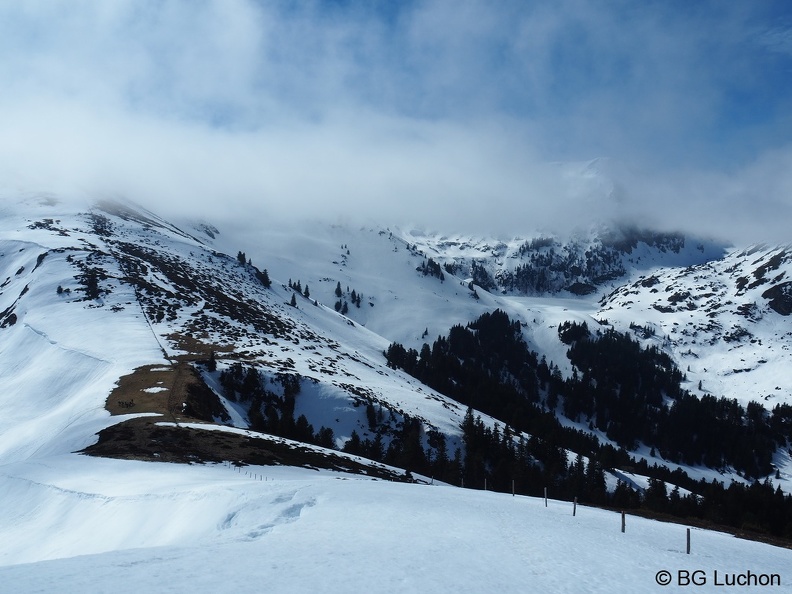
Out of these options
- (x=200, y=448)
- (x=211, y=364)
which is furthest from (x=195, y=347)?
(x=200, y=448)

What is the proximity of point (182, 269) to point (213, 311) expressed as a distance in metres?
38.8

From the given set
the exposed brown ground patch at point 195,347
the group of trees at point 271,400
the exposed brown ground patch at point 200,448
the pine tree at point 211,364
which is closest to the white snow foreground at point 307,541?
the exposed brown ground patch at point 200,448

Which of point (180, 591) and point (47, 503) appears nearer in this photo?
point (180, 591)

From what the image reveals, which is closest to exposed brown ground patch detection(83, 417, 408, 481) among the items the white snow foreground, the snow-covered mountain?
the snow-covered mountain

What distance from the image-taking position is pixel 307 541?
2002cm

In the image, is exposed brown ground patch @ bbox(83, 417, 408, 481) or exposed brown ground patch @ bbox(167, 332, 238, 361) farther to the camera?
exposed brown ground patch @ bbox(167, 332, 238, 361)

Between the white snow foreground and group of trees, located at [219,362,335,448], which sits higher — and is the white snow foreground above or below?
below

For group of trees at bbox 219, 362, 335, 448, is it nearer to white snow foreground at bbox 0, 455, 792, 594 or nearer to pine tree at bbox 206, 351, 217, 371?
pine tree at bbox 206, 351, 217, 371

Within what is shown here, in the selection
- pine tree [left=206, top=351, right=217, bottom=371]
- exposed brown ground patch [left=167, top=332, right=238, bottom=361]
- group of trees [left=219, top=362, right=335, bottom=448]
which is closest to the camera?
group of trees [left=219, top=362, right=335, bottom=448]

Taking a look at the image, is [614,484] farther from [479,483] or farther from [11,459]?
[11,459]

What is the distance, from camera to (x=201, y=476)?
36625 mm

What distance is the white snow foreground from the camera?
1530 cm

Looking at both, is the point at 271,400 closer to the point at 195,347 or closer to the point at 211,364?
the point at 211,364

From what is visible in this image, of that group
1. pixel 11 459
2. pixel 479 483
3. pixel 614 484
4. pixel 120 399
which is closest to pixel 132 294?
pixel 120 399
